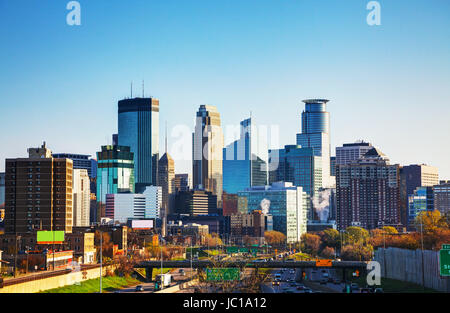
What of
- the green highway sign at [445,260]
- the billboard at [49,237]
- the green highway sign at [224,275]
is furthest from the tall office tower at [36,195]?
the green highway sign at [445,260]

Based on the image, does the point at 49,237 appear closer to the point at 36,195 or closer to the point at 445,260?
the point at 36,195

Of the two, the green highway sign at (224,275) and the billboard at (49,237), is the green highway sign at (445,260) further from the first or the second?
the billboard at (49,237)

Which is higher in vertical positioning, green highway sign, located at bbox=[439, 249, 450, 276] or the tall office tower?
the tall office tower

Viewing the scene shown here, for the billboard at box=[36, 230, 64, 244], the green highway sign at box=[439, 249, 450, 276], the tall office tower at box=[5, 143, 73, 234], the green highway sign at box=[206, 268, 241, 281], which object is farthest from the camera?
the tall office tower at box=[5, 143, 73, 234]

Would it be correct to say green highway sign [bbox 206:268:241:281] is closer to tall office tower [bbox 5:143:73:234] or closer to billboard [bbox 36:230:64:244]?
billboard [bbox 36:230:64:244]

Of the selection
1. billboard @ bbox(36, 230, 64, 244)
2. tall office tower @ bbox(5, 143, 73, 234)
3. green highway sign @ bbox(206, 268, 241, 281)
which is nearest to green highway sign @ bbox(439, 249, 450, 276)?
green highway sign @ bbox(206, 268, 241, 281)
